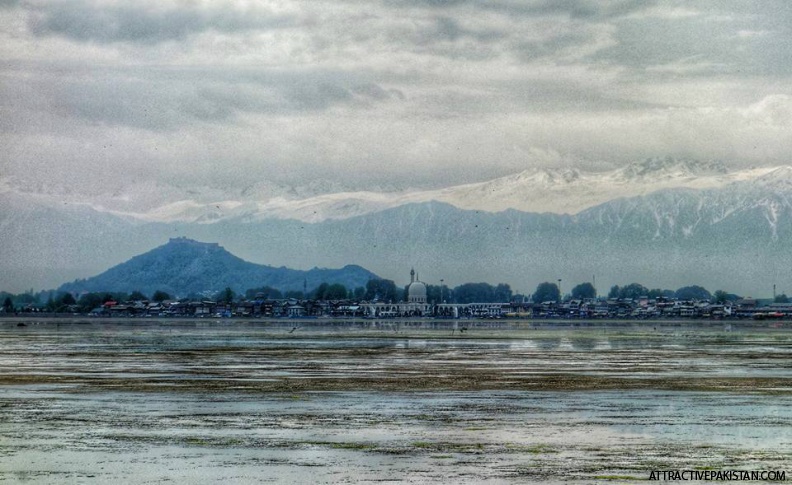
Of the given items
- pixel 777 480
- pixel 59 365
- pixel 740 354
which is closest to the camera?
pixel 777 480

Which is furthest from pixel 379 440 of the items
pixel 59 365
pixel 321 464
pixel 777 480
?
pixel 59 365

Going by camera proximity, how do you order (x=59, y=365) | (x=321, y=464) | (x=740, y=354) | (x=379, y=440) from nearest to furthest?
(x=321, y=464), (x=379, y=440), (x=59, y=365), (x=740, y=354)

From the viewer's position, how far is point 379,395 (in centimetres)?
5372

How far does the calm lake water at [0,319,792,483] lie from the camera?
3219cm

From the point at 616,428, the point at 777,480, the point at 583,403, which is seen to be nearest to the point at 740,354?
the point at 583,403

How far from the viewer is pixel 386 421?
141 ft

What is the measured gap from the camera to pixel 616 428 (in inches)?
1592

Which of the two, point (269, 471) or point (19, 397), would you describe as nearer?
point (269, 471)

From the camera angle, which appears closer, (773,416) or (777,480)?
(777,480)

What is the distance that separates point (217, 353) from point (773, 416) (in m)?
58.7

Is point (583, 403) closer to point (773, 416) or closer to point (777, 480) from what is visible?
point (773, 416)

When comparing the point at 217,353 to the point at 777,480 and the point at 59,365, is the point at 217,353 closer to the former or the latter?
the point at 59,365

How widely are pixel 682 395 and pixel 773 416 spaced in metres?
9.45

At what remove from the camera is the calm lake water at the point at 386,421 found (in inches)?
1267
